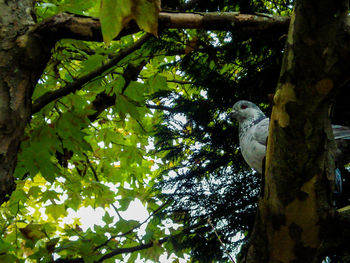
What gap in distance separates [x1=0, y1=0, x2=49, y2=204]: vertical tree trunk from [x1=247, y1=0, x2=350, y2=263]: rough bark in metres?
0.97

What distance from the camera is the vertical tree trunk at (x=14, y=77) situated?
121 cm

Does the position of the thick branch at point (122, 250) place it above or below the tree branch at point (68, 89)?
below

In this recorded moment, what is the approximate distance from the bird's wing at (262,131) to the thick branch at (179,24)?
0.78 metres

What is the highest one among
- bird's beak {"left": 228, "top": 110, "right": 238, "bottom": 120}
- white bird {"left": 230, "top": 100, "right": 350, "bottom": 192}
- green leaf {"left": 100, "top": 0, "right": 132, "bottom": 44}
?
bird's beak {"left": 228, "top": 110, "right": 238, "bottom": 120}

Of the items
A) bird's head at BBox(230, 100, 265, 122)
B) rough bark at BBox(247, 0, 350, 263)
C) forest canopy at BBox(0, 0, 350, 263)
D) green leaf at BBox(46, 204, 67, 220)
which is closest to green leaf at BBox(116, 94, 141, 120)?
forest canopy at BBox(0, 0, 350, 263)

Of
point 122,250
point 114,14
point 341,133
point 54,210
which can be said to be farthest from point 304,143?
point 54,210

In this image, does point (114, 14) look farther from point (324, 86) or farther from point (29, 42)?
point (29, 42)

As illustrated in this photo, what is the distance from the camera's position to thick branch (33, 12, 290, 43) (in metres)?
1.27

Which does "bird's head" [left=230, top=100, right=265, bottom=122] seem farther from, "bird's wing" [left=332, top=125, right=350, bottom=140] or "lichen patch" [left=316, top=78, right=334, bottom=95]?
"lichen patch" [left=316, top=78, right=334, bottom=95]

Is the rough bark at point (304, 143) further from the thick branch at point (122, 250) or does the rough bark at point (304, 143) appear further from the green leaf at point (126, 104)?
the thick branch at point (122, 250)

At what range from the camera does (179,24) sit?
1.27 m

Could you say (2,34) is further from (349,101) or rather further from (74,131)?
(349,101)

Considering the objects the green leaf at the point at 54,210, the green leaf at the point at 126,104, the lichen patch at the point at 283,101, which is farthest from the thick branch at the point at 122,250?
the lichen patch at the point at 283,101

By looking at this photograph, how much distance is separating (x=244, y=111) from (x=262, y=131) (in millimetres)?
179
